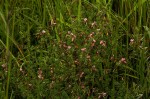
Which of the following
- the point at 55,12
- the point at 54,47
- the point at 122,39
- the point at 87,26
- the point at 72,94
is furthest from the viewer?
the point at 55,12

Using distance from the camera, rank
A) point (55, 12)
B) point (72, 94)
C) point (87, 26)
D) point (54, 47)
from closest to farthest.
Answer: point (72, 94) < point (54, 47) < point (87, 26) < point (55, 12)

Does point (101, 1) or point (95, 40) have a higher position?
point (101, 1)

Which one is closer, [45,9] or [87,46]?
[87,46]

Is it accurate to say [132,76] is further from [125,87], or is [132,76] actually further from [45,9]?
[45,9]

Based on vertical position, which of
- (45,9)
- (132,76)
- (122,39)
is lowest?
(132,76)

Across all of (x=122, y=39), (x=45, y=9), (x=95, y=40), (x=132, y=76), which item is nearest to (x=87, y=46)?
(x=95, y=40)

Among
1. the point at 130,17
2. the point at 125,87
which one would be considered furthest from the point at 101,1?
the point at 125,87
